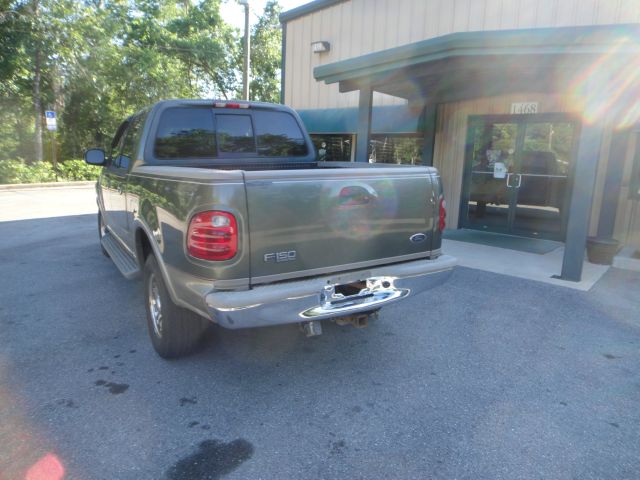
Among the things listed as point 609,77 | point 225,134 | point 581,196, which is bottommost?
point 581,196

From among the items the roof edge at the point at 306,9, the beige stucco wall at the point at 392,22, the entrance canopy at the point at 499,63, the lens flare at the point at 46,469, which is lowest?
the lens flare at the point at 46,469

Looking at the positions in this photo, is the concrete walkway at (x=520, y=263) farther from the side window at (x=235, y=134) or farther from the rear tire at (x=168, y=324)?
the rear tire at (x=168, y=324)

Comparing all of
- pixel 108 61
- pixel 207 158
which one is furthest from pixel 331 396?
pixel 108 61

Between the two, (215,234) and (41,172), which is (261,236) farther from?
(41,172)

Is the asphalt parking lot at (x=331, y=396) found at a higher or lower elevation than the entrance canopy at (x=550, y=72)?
lower

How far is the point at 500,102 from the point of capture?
9359 millimetres

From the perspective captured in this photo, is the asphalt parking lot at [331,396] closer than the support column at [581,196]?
Yes

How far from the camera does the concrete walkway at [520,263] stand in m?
6.32

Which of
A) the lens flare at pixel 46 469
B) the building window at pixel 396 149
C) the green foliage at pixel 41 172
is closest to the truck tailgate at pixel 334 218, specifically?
the lens flare at pixel 46 469

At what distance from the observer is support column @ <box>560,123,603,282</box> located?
5766mm

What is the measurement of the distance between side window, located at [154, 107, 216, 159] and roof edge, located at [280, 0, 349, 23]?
9159 millimetres

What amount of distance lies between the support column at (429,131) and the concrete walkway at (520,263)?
2.55 metres

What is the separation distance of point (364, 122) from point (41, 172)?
1619cm

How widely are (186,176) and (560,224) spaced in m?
8.56
